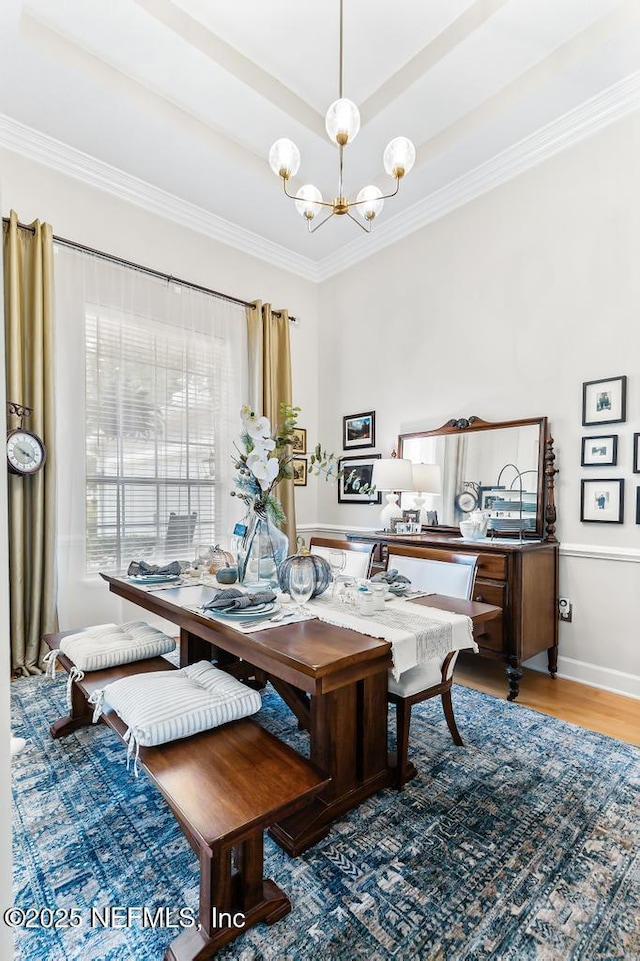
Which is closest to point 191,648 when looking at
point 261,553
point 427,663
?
point 261,553

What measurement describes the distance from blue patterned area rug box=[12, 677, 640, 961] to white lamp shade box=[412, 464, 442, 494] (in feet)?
6.11

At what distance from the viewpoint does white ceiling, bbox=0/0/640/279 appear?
2576 mm

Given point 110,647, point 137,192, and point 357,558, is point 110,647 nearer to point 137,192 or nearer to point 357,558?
point 357,558

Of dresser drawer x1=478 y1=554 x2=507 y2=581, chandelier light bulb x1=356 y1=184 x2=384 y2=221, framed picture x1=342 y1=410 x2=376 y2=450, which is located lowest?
dresser drawer x1=478 y1=554 x2=507 y2=581

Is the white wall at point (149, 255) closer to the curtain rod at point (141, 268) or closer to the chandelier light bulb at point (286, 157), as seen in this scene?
the curtain rod at point (141, 268)

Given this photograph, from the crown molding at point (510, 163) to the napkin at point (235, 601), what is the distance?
3.30m

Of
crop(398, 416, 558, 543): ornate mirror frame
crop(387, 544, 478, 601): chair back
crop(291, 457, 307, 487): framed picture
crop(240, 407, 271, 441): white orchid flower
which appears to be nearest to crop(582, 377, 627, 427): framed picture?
crop(398, 416, 558, 543): ornate mirror frame

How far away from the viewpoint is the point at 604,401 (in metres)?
2.87

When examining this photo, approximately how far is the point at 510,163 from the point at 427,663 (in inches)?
129

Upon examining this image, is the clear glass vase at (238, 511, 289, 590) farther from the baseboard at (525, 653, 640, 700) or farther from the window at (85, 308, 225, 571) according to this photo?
the baseboard at (525, 653, 640, 700)

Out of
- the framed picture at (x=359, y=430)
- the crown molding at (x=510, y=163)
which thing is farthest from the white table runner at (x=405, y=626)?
the crown molding at (x=510, y=163)

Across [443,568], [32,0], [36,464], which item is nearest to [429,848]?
[443,568]

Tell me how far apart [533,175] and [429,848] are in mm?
3747

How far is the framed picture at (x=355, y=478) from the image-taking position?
4309 millimetres
